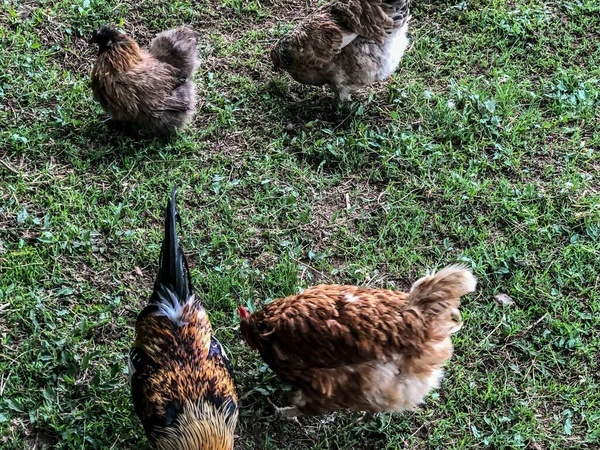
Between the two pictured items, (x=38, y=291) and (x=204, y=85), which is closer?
(x=38, y=291)

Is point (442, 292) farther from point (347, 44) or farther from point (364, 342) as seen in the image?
point (347, 44)

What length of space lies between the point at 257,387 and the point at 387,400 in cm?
90

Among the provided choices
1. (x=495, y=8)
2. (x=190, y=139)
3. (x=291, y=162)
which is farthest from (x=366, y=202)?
(x=495, y=8)

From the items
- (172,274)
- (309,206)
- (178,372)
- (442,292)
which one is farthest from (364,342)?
(309,206)

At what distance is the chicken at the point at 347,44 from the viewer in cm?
500

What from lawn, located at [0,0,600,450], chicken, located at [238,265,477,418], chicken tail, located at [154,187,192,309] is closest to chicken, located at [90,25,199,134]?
lawn, located at [0,0,600,450]

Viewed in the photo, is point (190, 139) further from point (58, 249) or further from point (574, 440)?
point (574, 440)

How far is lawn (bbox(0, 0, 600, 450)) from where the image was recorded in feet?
12.4

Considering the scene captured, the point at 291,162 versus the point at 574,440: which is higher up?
the point at 291,162

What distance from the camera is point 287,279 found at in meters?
4.29

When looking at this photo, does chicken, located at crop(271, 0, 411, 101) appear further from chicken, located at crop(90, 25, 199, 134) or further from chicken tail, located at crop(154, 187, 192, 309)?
chicken tail, located at crop(154, 187, 192, 309)

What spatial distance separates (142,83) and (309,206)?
177 cm

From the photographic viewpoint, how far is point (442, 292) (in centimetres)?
329

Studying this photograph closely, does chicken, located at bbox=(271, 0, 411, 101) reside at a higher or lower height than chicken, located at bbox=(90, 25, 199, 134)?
higher
